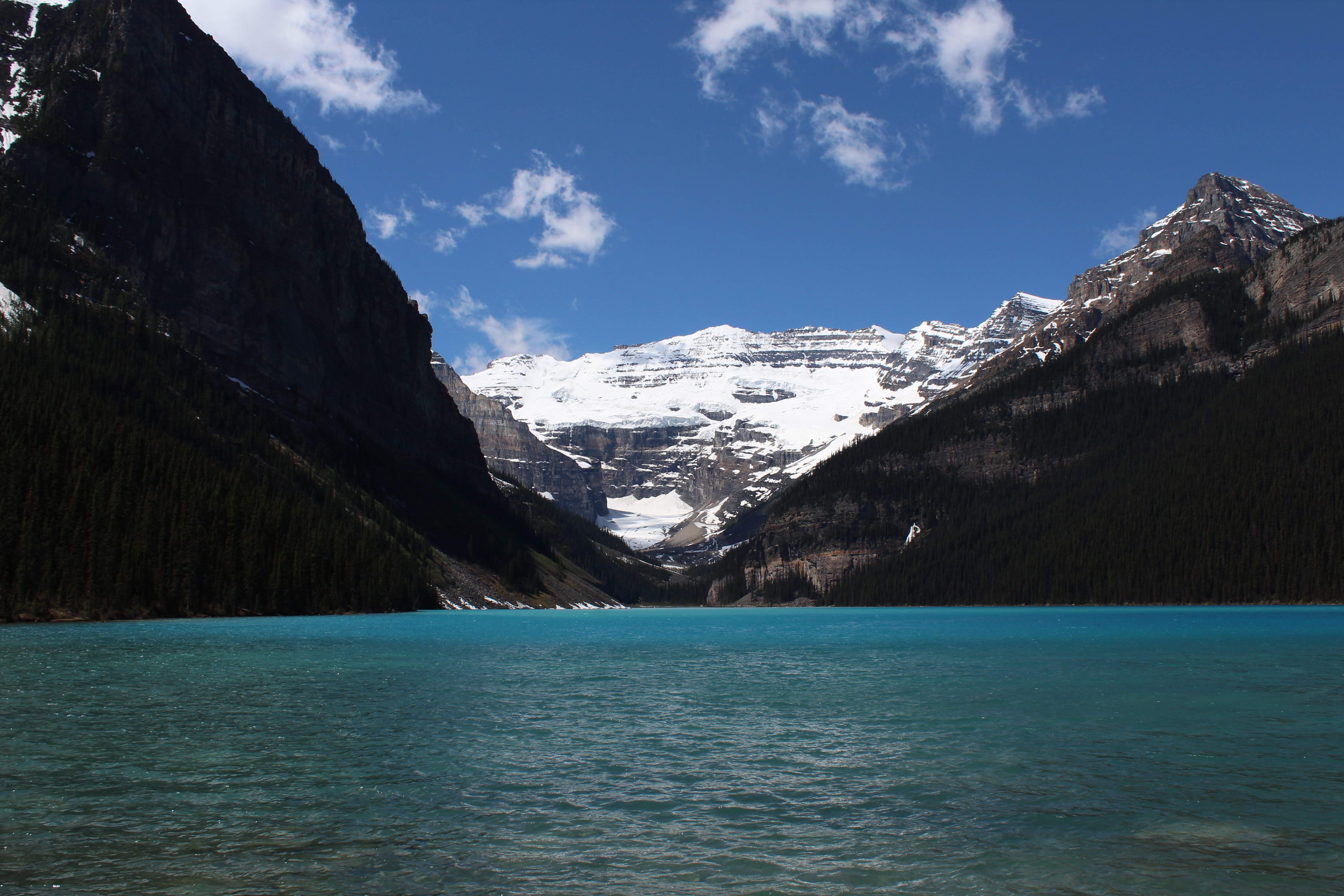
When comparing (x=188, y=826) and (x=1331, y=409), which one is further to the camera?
(x=1331, y=409)

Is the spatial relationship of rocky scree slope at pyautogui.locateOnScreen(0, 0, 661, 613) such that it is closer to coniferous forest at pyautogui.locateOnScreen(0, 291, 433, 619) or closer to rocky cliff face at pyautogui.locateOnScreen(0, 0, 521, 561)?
rocky cliff face at pyautogui.locateOnScreen(0, 0, 521, 561)

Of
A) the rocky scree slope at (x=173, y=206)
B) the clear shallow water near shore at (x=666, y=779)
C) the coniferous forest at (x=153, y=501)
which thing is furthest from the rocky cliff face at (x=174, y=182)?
the clear shallow water near shore at (x=666, y=779)

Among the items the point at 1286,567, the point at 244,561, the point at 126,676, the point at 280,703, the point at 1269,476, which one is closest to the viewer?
the point at 280,703

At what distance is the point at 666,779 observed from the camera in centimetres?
2242

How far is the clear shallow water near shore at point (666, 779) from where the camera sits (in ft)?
50.4

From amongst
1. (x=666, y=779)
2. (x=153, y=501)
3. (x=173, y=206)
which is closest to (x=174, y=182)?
(x=173, y=206)

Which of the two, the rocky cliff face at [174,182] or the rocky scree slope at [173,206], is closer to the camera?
the rocky scree slope at [173,206]

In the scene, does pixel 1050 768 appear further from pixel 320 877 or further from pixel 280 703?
pixel 280 703

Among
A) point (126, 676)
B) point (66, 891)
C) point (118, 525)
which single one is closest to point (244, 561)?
point (118, 525)

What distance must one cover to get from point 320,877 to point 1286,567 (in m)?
170

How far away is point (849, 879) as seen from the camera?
15.1m

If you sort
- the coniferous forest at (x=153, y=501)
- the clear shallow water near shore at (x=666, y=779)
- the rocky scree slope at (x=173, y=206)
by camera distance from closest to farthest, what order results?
the clear shallow water near shore at (x=666, y=779)
the coniferous forest at (x=153, y=501)
the rocky scree slope at (x=173, y=206)

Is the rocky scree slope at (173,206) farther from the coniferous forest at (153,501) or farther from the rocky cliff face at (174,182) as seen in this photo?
the coniferous forest at (153,501)

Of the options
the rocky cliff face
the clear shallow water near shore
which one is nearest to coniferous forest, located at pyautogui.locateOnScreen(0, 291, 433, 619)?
the rocky cliff face
